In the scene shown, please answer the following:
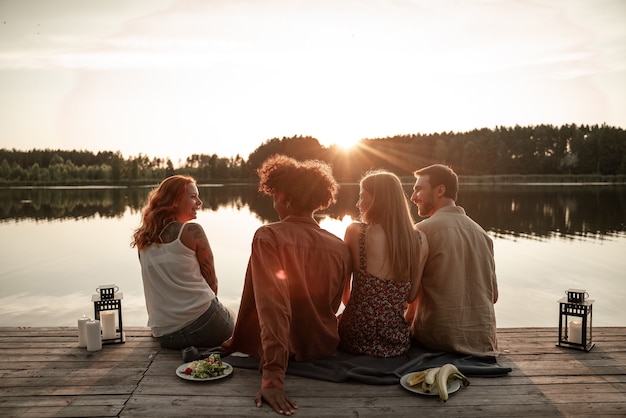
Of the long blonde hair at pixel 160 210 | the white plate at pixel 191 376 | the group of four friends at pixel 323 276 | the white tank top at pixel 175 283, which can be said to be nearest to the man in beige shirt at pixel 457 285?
the group of four friends at pixel 323 276

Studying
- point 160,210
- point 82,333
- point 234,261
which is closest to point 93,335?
point 82,333

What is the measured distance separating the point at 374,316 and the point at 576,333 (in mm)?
1865

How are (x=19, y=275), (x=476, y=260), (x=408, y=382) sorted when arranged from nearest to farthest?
1. (x=408, y=382)
2. (x=476, y=260)
3. (x=19, y=275)

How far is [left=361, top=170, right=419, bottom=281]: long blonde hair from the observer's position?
351 centimetres

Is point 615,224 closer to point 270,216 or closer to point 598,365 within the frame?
point 270,216

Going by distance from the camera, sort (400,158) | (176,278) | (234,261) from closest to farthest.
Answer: (176,278) → (234,261) → (400,158)

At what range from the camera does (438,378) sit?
3.21m

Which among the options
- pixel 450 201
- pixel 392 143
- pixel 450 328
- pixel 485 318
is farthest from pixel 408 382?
pixel 392 143

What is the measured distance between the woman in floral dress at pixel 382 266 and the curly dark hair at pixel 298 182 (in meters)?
0.30

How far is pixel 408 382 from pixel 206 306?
1667 millimetres

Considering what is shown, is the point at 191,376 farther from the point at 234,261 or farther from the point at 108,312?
the point at 234,261

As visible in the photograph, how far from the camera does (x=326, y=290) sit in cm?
357

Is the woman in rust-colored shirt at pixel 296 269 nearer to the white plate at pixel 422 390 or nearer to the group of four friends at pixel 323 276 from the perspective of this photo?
the group of four friends at pixel 323 276

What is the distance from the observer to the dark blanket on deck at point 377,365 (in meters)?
3.45
